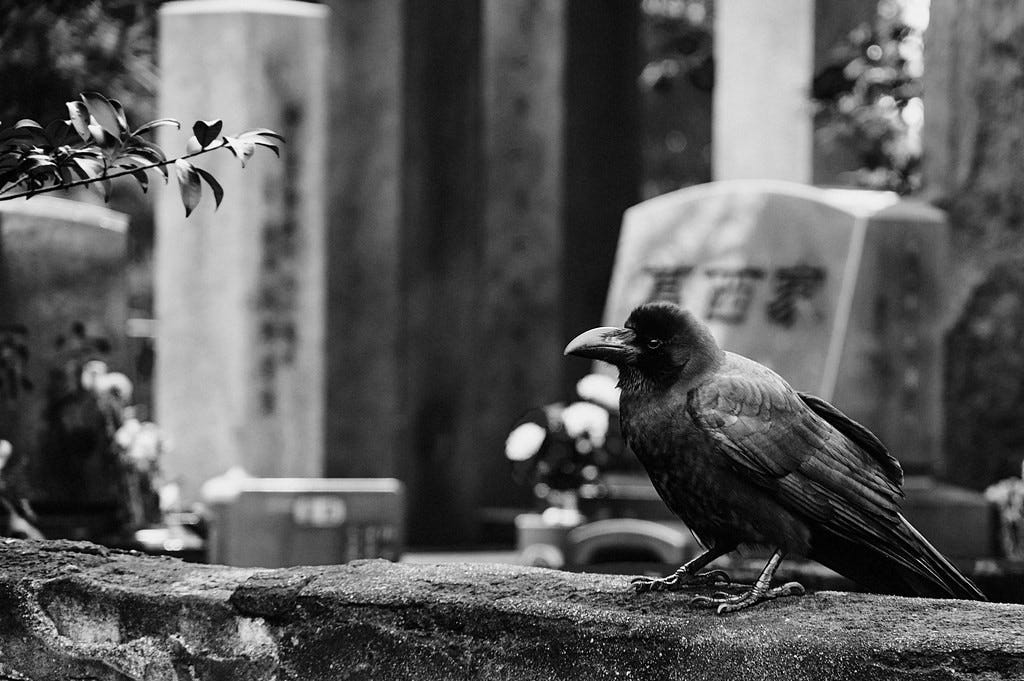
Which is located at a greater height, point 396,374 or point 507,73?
point 507,73

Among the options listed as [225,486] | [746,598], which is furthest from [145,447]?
[746,598]

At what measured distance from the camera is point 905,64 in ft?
39.5

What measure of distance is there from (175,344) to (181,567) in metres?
6.20

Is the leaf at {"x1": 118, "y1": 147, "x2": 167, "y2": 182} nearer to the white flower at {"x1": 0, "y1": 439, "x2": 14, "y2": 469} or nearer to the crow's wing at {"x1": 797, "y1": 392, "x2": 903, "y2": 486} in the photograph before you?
the crow's wing at {"x1": 797, "y1": 392, "x2": 903, "y2": 486}

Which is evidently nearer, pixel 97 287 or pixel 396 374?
pixel 97 287

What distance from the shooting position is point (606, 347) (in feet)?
10.8

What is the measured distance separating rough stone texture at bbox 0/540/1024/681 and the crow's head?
0.42 m

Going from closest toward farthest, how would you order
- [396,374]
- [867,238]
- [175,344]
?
[867,238] → [175,344] → [396,374]

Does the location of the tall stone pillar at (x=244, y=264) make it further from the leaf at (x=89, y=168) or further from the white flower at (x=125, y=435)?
the leaf at (x=89, y=168)

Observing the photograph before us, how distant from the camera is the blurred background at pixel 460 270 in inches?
308

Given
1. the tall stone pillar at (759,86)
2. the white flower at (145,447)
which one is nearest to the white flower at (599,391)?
the tall stone pillar at (759,86)

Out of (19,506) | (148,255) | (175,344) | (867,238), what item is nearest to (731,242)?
(867,238)

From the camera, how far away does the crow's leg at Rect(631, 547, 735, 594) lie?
3207 mm

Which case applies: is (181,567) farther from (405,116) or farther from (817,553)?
(405,116)
